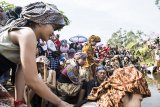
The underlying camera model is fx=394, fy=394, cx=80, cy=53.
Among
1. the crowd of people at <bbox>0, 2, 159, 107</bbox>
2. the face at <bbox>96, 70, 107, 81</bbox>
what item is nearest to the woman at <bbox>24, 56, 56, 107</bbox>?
the face at <bbox>96, 70, 107, 81</bbox>

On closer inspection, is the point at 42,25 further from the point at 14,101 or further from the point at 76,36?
the point at 76,36

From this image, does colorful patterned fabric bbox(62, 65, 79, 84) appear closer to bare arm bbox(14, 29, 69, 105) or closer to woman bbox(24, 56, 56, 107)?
woman bbox(24, 56, 56, 107)

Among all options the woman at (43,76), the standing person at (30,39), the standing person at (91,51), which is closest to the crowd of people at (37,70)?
the standing person at (30,39)

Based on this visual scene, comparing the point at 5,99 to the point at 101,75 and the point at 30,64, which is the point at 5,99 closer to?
the point at 30,64

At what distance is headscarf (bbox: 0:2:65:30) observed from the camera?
3080 millimetres

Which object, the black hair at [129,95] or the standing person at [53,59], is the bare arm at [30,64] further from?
the standing person at [53,59]

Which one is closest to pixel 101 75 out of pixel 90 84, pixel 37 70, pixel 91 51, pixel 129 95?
pixel 90 84

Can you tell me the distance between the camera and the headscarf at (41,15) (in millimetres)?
3080

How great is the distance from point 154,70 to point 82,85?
19.4 meters

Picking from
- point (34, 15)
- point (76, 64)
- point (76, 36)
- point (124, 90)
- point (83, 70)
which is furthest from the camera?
point (76, 36)

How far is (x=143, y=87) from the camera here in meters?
2.93

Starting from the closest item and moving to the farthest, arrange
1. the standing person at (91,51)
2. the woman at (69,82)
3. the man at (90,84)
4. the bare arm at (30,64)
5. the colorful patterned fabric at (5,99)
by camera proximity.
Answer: the bare arm at (30,64) < the colorful patterned fabric at (5,99) < the woman at (69,82) < the man at (90,84) < the standing person at (91,51)

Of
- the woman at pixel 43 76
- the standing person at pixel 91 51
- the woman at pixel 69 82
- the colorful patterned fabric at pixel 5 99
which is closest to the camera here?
the colorful patterned fabric at pixel 5 99

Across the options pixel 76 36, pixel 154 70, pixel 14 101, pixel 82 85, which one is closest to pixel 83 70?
pixel 82 85
